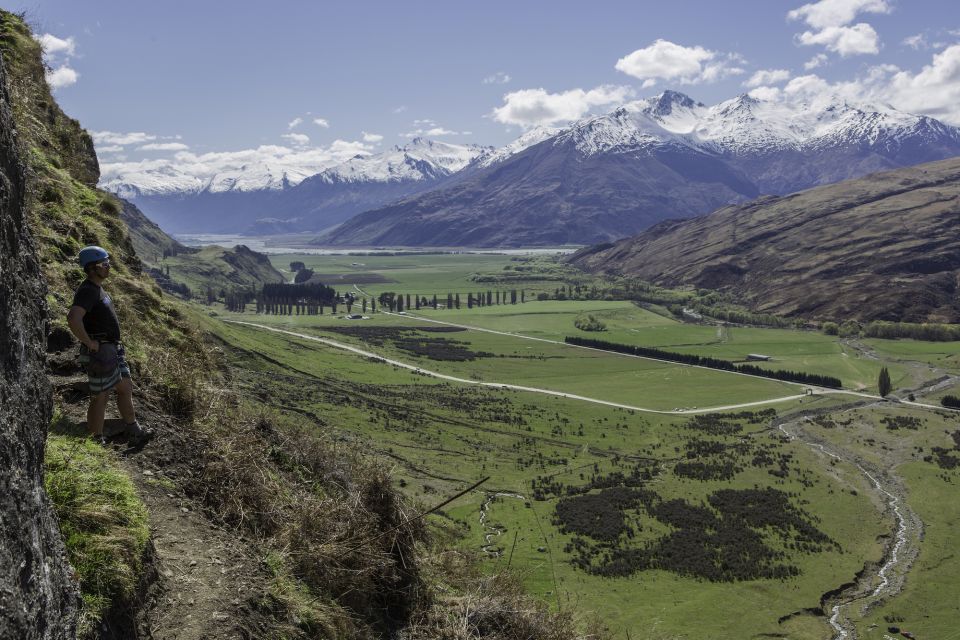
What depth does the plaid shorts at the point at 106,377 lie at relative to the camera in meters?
11.5

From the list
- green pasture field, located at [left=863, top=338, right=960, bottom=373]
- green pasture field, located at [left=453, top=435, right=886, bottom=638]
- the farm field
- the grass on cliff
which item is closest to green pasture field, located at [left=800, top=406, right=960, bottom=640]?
the farm field

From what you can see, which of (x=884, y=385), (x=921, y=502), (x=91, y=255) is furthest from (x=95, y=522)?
(x=884, y=385)

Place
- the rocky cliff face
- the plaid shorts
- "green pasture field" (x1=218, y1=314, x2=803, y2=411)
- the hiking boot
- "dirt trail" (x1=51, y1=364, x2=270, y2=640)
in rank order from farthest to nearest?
1. "green pasture field" (x1=218, y1=314, x2=803, y2=411)
2. the hiking boot
3. the plaid shorts
4. "dirt trail" (x1=51, y1=364, x2=270, y2=640)
5. the rocky cliff face

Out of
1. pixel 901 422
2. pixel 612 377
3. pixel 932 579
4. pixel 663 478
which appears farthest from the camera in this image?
pixel 612 377

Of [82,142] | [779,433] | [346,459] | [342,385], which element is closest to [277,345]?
[342,385]

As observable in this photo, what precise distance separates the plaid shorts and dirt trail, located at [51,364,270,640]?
3.21 feet

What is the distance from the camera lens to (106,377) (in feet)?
38.1

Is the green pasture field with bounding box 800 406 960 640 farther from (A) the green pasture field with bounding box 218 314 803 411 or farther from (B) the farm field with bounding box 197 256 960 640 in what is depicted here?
(A) the green pasture field with bounding box 218 314 803 411

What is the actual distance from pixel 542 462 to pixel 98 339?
92.1m

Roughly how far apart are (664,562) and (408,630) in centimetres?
6096

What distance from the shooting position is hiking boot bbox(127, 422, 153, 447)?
12.4 meters

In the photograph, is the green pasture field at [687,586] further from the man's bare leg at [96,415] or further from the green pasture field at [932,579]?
the man's bare leg at [96,415]

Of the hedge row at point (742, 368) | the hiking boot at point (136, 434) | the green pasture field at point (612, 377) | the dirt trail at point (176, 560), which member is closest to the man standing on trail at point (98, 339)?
the hiking boot at point (136, 434)

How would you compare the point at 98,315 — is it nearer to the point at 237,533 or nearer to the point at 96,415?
the point at 96,415
